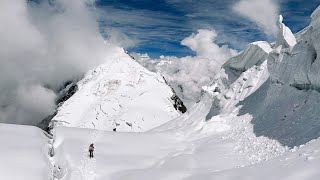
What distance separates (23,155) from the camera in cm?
3347

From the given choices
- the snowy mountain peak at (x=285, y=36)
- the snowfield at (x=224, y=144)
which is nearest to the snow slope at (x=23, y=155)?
the snowfield at (x=224, y=144)

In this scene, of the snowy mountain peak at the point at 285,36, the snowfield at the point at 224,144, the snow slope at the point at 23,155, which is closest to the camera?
the snowfield at the point at 224,144

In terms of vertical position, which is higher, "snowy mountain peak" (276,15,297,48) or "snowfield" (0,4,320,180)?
"snowy mountain peak" (276,15,297,48)

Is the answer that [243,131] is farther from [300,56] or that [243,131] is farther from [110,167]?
[110,167]

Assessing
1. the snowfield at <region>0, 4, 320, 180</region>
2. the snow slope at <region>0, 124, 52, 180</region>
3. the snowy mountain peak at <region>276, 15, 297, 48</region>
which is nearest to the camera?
the snowfield at <region>0, 4, 320, 180</region>

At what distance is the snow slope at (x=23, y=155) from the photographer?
2998 centimetres

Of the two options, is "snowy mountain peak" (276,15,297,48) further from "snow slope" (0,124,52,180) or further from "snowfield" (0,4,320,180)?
"snow slope" (0,124,52,180)

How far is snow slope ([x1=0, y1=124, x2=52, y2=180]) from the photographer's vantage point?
98.4 feet

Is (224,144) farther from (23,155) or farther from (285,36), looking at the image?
(285,36)

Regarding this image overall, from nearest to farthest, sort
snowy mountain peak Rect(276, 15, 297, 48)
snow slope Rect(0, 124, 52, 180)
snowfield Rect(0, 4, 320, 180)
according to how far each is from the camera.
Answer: snowfield Rect(0, 4, 320, 180), snow slope Rect(0, 124, 52, 180), snowy mountain peak Rect(276, 15, 297, 48)

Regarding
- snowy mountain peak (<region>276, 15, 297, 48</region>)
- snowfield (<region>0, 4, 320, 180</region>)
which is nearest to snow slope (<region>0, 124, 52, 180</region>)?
snowfield (<region>0, 4, 320, 180</region>)

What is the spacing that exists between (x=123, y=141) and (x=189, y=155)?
9669 millimetres

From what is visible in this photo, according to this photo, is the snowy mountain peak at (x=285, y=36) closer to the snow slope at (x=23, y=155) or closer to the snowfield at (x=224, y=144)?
the snowfield at (x=224, y=144)

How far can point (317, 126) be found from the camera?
31.4 meters
